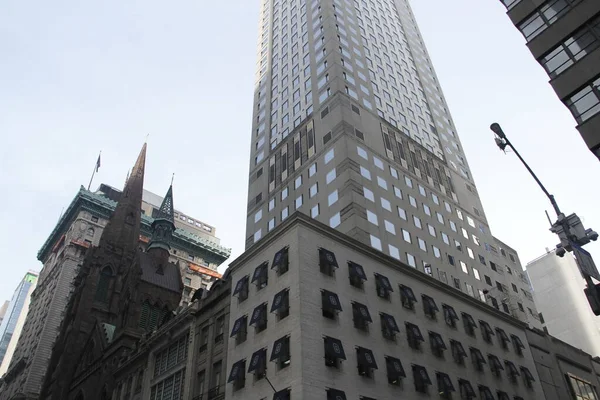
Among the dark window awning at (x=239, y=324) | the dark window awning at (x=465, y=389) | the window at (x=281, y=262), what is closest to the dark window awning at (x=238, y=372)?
the dark window awning at (x=239, y=324)

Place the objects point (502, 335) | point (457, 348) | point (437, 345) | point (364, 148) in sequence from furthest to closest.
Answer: point (364, 148) < point (502, 335) < point (457, 348) < point (437, 345)

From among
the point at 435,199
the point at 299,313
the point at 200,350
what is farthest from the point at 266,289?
the point at 435,199

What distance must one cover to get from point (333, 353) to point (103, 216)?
110m

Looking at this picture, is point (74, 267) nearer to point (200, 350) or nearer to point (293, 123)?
point (293, 123)

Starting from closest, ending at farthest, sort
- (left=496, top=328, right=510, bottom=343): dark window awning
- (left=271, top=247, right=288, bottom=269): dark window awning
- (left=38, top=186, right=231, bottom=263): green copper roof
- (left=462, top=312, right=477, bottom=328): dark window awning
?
1. (left=271, top=247, right=288, bottom=269): dark window awning
2. (left=462, top=312, right=477, bottom=328): dark window awning
3. (left=496, top=328, right=510, bottom=343): dark window awning
4. (left=38, top=186, right=231, bottom=263): green copper roof

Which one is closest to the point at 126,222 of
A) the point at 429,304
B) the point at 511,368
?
the point at 429,304

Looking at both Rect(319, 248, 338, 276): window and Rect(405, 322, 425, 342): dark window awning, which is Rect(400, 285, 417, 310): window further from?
Rect(319, 248, 338, 276): window

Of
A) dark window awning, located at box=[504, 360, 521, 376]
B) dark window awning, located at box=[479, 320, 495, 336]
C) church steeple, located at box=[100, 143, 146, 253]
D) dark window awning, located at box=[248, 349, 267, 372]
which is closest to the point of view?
dark window awning, located at box=[248, 349, 267, 372]

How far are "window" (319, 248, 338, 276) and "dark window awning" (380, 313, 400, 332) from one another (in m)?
5.44

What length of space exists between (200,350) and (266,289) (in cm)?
986

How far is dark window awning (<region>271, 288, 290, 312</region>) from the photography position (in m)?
→ 36.8

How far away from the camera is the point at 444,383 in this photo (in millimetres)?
41000

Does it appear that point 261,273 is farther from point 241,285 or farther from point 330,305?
point 330,305

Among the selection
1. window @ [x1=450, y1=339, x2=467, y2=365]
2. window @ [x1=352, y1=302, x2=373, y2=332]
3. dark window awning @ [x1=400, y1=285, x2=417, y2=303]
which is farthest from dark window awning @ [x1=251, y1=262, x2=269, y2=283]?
window @ [x1=450, y1=339, x2=467, y2=365]
